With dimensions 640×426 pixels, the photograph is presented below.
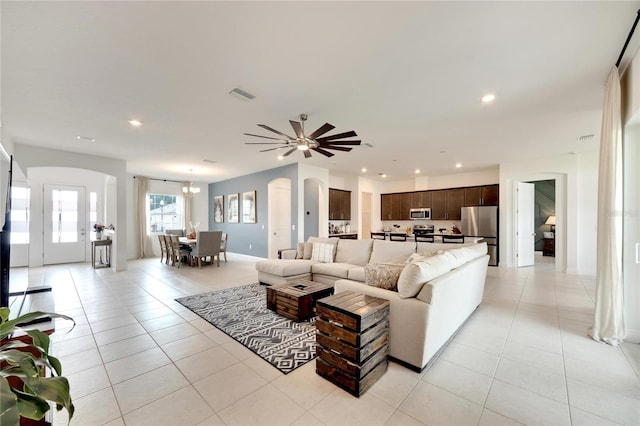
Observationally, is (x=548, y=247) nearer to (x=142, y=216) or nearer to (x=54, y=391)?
(x=54, y=391)

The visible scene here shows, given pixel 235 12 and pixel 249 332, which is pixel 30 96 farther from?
Answer: pixel 249 332

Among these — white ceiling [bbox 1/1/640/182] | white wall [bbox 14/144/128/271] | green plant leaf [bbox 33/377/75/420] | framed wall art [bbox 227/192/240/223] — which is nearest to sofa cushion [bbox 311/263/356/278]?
white ceiling [bbox 1/1/640/182]

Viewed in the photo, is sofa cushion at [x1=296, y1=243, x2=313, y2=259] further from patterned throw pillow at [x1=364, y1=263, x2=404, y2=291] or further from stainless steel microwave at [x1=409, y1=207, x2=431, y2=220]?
stainless steel microwave at [x1=409, y1=207, x2=431, y2=220]

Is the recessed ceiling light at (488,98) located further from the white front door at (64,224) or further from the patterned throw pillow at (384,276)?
the white front door at (64,224)

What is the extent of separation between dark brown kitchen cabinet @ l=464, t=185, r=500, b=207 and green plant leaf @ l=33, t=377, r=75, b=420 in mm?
9070

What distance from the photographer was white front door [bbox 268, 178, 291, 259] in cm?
790

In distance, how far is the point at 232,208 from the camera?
9.37 metres

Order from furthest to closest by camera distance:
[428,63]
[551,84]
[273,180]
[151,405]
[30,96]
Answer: [273,180] < [30,96] < [551,84] < [428,63] < [151,405]

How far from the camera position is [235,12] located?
1958mm

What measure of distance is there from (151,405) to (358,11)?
3201mm

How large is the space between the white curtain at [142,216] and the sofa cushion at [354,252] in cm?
714

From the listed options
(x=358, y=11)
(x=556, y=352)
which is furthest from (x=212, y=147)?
(x=556, y=352)

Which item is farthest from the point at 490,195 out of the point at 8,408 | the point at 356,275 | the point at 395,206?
the point at 8,408

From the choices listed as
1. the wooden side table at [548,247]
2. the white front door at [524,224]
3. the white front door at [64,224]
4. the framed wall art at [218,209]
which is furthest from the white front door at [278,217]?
the wooden side table at [548,247]
